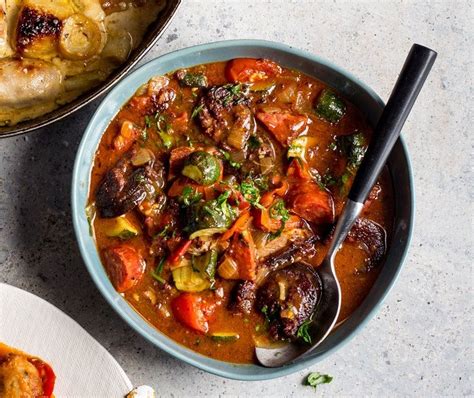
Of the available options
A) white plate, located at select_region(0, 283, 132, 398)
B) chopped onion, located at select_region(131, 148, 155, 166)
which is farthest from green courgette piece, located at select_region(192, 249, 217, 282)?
white plate, located at select_region(0, 283, 132, 398)

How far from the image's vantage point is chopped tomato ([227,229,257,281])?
4.15 metres

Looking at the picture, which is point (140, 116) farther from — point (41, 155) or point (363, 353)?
point (363, 353)

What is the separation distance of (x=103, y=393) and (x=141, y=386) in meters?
0.24

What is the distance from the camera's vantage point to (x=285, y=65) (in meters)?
4.32

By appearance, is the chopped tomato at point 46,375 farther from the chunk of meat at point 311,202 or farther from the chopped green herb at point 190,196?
the chunk of meat at point 311,202

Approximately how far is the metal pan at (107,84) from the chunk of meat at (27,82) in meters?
0.11

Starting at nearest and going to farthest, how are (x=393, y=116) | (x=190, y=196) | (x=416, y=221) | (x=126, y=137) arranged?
(x=393, y=116)
(x=190, y=196)
(x=126, y=137)
(x=416, y=221)

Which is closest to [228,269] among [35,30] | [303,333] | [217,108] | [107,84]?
[303,333]

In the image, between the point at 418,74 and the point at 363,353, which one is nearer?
the point at 418,74

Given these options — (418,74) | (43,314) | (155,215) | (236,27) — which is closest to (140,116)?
(155,215)

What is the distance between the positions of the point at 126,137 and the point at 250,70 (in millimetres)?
860

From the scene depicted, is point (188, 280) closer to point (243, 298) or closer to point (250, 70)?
point (243, 298)

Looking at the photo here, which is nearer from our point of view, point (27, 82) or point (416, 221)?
point (27, 82)

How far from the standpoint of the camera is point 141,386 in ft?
14.3
